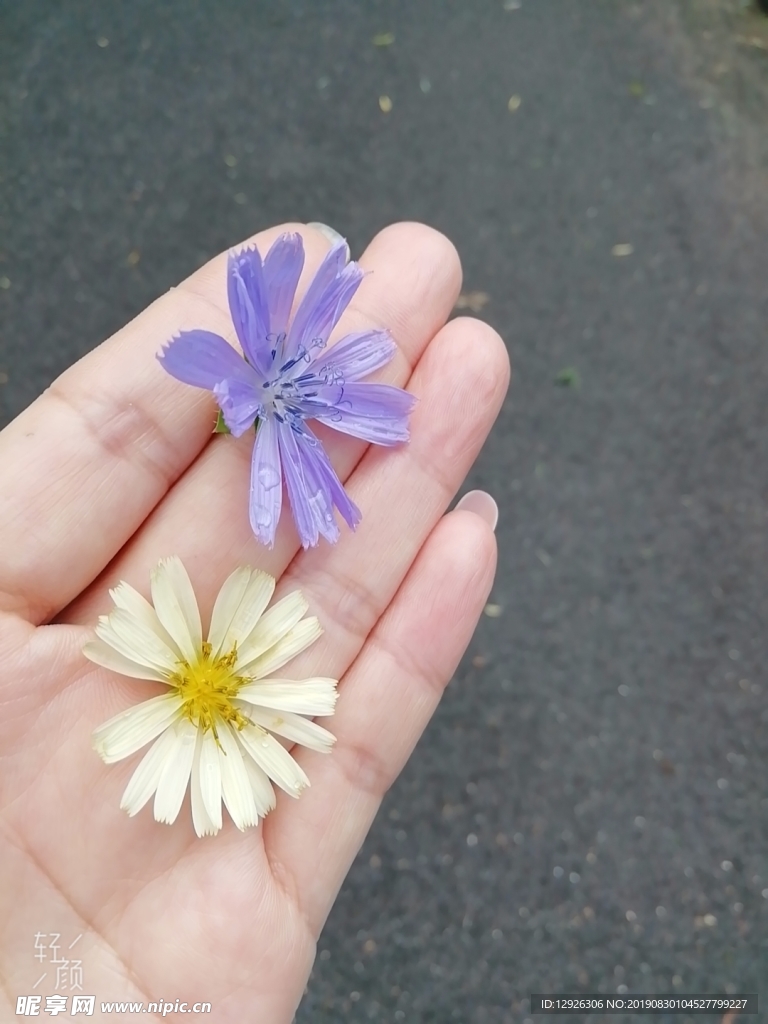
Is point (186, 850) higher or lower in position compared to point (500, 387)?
lower

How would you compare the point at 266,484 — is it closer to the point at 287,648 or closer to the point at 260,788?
the point at 287,648

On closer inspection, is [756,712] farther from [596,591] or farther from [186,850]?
[186,850]

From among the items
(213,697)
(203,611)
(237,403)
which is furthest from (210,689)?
(237,403)

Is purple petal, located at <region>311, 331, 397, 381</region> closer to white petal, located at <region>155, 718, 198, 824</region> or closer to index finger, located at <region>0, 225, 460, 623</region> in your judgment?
index finger, located at <region>0, 225, 460, 623</region>

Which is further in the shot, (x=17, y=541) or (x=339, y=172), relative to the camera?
(x=339, y=172)

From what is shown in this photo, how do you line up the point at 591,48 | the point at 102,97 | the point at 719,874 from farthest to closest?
the point at 591,48 < the point at 102,97 < the point at 719,874

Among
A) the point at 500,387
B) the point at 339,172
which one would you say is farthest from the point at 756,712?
the point at 339,172
